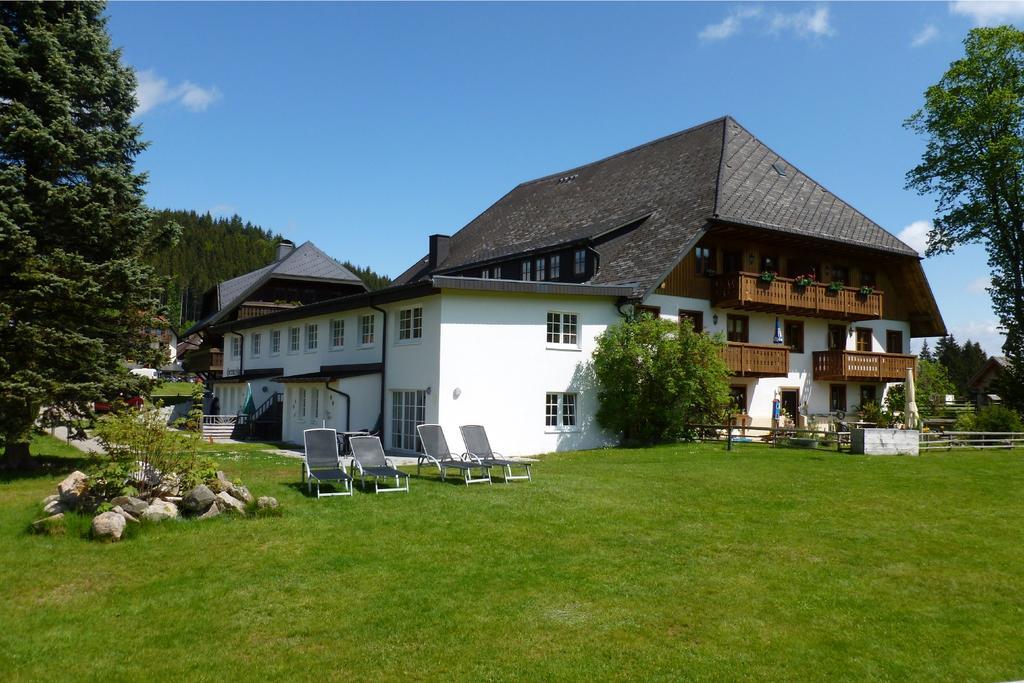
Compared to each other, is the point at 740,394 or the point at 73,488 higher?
the point at 740,394

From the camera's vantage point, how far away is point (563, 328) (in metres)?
22.9

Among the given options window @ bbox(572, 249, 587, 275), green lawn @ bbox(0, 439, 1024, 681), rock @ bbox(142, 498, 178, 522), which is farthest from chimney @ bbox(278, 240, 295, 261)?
rock @ bbox(142, 498, 178, 522)

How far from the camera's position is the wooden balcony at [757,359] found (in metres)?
25.5

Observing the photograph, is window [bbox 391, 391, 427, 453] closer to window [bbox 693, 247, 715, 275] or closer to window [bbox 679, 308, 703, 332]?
window [bbox 679, 308, 703, 332]

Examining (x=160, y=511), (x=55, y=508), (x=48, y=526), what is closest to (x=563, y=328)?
(x=160, y=511)

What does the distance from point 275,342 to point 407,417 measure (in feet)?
41.7

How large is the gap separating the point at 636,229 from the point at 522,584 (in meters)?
21.3

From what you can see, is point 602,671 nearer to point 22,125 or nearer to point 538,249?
point 22,125

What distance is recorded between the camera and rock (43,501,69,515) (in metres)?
10.6

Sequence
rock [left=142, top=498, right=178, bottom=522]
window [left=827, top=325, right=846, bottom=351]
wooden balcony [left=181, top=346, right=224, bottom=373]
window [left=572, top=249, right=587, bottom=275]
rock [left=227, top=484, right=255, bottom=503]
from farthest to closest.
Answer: wooden balcony [left=181, top=346, right=224, bottom=373] → window [left=827, top=325, right=846, bottom=351] → window [left=572, top=249, right=587, bottom=275] → rock [left=227, top=484, right=255, bottom=503] → rock [left=142, top=498, right=178, bottom=522]

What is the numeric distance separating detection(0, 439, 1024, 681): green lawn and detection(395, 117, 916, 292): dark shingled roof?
1336cm

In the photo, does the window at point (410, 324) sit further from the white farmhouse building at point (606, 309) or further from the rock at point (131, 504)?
the rock at point (131, 504)

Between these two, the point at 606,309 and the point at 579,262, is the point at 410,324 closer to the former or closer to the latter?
the point at 606,309

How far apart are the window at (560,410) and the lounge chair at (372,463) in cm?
855
